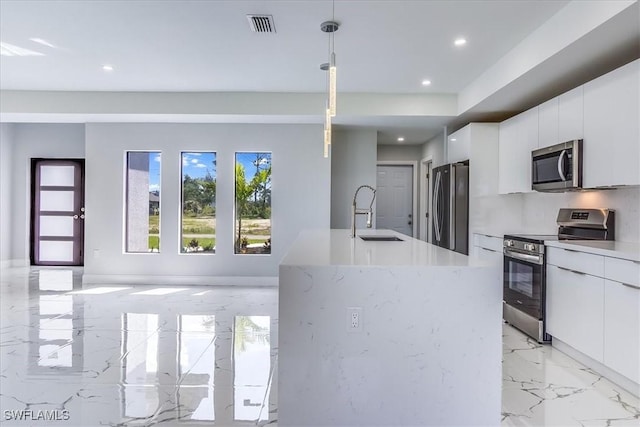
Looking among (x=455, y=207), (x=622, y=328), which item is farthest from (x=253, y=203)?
(x=622, y=328)

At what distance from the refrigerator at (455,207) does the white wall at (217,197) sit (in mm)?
1686

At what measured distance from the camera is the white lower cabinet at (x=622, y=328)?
2.44 m

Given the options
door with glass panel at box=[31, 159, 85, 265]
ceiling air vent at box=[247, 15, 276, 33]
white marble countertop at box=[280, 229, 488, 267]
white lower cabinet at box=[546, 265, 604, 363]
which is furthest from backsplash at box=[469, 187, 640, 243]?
door with glass panel at box=[31, 159, 85, 265]

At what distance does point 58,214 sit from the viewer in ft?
24.7

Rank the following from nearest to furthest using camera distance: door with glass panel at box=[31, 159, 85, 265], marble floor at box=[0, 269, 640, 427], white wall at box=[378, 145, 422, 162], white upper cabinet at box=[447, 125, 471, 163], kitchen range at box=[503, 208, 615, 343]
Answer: marble floor at box=[0, 269, 640, 427]
kitchen range at box=[503, 208, 615, 343]
white upper cabinet at box=[447, 125, 471, 163]
door with glass panel at box=[31, 159, 85, 265]
white wall at box=[378, 145, 422, 162]

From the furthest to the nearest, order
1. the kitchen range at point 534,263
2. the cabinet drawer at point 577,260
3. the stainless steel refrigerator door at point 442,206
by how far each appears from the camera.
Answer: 1. the stainless steel refrigerator door at point 442,206
2. the kitchen range at point 534,263
3. the cabinet drawer at point 577,260

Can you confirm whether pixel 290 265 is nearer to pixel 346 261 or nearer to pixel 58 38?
pixel 346 261

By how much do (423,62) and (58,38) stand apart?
3.56 metres

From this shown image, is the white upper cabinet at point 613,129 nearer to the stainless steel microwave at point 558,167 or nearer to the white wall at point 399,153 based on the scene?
the stainless steel microwave at point 558,167

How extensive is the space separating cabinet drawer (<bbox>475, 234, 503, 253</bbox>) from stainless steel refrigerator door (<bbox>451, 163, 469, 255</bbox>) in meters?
0.44

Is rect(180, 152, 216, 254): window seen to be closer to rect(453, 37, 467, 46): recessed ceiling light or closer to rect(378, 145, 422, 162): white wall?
rect(378, 145, 422, 162): white wall

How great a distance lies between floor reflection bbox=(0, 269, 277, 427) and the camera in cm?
233

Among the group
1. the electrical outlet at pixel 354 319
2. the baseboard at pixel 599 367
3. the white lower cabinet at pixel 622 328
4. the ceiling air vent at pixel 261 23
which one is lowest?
the baseboard at pixel 599 367

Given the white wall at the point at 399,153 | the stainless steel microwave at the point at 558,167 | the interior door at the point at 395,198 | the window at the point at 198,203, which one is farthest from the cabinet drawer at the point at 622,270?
the white wall at the point at 399,153
